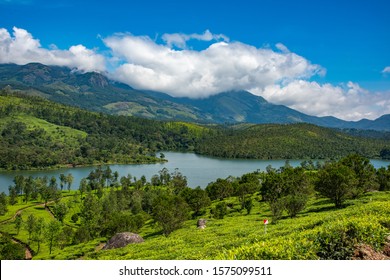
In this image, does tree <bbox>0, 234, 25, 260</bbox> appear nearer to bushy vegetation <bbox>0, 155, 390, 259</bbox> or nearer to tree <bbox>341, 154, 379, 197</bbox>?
bushy vegetation <bbox>0, 155, 390, 259</bbox>

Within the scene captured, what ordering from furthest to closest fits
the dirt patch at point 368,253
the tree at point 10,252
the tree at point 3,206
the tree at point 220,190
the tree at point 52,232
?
the tree at point 3,206 < the tree at point 220,190 < the tree at point 52,232 < the tree at point 10,252 < the dirt patch at point 368,253

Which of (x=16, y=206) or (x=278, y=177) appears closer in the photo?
(x=278, y=177)

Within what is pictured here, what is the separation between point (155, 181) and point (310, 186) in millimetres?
110851

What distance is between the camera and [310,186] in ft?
246

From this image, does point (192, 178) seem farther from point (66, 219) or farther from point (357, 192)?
point (357, 192)

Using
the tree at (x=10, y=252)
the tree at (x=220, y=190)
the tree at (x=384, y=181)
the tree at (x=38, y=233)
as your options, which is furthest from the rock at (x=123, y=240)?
the tree at (x=384, y=181)

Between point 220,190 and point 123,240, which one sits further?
point 220,190

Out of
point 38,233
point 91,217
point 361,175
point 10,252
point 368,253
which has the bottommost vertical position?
point 38,233

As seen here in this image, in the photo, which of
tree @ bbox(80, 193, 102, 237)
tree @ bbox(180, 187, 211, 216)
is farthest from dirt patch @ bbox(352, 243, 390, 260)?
tree @ bbox(80, 193, 102, 237)

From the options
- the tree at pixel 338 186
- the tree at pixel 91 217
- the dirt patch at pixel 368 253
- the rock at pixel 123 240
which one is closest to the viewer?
the dirt patch at pixel 368 253

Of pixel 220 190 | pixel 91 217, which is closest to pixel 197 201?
pixel 220 190

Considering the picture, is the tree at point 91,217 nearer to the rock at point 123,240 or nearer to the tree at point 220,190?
the tree at point 220,190

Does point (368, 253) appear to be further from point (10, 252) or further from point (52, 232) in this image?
point (52, 232)
